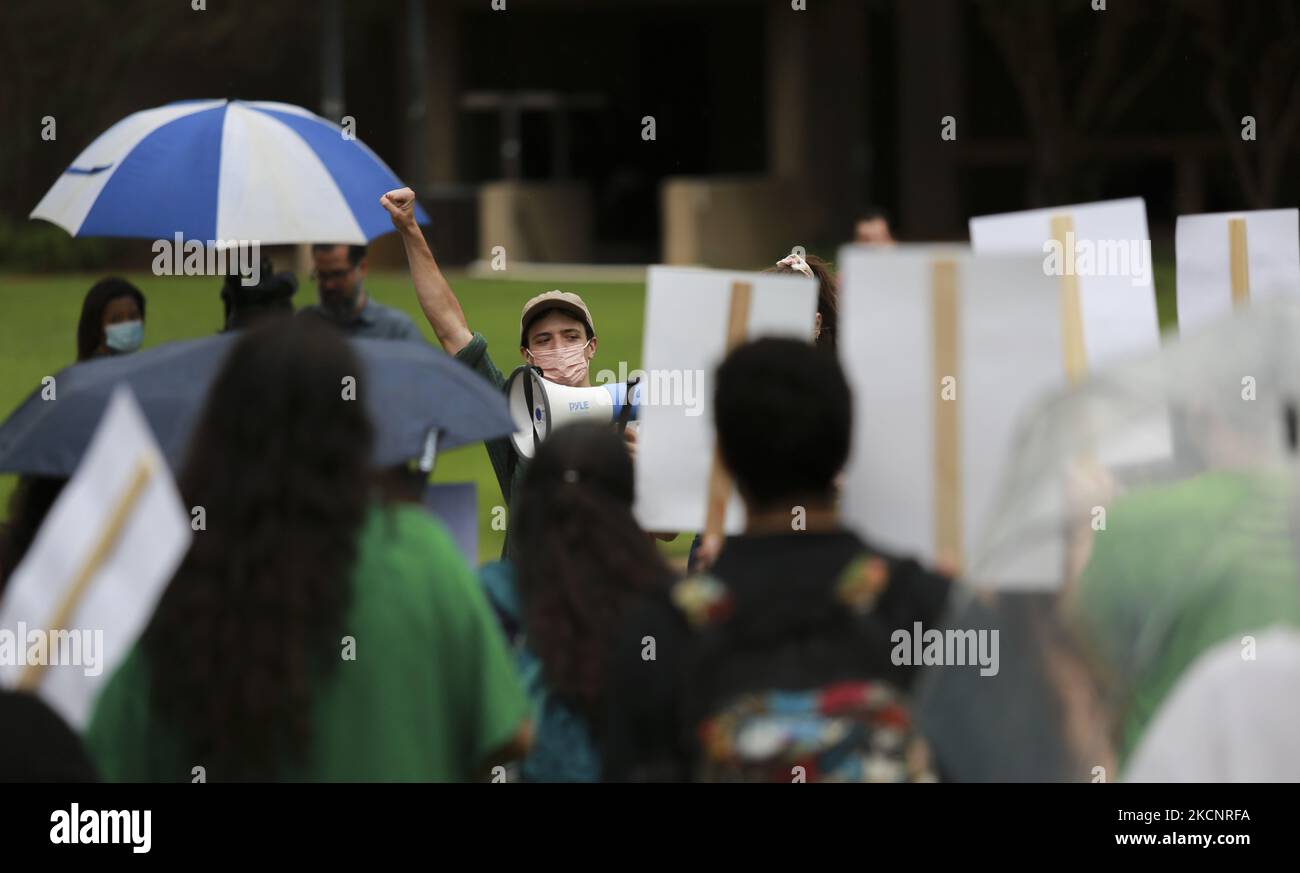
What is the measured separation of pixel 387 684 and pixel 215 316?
16.7 metres

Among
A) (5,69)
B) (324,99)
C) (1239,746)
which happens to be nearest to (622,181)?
(324,99)

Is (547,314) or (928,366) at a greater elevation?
(547,314)

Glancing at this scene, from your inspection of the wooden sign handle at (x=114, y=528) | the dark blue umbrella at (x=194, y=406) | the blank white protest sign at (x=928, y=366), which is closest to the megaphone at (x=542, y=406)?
the dark blue umbrella at (x=194, y=406)

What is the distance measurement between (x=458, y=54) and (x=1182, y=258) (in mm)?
24511

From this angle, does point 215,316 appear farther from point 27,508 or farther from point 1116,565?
point 1116,565

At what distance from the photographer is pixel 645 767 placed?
2.70 m

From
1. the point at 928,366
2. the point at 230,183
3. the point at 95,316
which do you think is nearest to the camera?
the point at 928,366

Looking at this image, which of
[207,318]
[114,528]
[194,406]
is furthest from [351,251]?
[207,318]

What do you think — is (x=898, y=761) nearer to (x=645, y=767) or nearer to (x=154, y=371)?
(x=645, y=767)

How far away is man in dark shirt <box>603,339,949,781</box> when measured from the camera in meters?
2.61

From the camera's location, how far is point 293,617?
2.59 meters

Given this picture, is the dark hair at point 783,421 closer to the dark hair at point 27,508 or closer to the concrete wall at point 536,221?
the dark hair at point 27,508

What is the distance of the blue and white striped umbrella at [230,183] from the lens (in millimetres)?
5285
